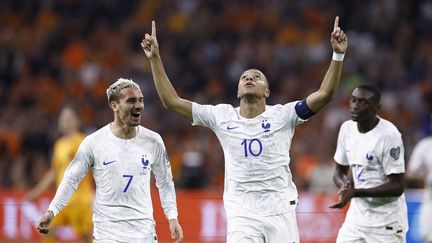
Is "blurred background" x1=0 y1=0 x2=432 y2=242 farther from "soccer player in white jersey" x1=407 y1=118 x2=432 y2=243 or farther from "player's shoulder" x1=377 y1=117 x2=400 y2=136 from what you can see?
"player's shoulder" x1=377 y1=117 x2=400 y2=136

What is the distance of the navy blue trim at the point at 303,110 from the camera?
9.40m

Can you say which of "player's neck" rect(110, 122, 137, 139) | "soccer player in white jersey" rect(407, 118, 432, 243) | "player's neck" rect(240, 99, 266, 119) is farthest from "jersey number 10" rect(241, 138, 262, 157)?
"soccer player in white jersey" rect(407, 118, 432, 243)

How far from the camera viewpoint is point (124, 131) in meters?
9.59

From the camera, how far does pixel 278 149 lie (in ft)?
31.5

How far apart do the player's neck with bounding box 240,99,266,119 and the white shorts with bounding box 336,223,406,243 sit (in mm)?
1650

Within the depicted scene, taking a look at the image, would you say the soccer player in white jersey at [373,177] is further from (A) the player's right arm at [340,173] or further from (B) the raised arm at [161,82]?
(B) the raised arm at [161,82]

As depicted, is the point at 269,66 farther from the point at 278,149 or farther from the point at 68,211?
the point at 278,149

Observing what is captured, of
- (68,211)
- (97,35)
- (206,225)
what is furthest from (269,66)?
(68,211)

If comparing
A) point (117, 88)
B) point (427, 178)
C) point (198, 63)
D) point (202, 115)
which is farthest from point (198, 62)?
point (117, 88)

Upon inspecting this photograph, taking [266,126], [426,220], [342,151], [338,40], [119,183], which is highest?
[338,40]

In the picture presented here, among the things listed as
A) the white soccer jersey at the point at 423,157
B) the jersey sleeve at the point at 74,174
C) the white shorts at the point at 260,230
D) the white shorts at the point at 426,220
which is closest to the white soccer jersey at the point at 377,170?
the white shorts at the point at 260,230

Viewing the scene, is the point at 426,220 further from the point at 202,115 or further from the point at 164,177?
the point at 164,177

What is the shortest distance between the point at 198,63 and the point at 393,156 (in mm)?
12015

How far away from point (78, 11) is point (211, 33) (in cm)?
321
